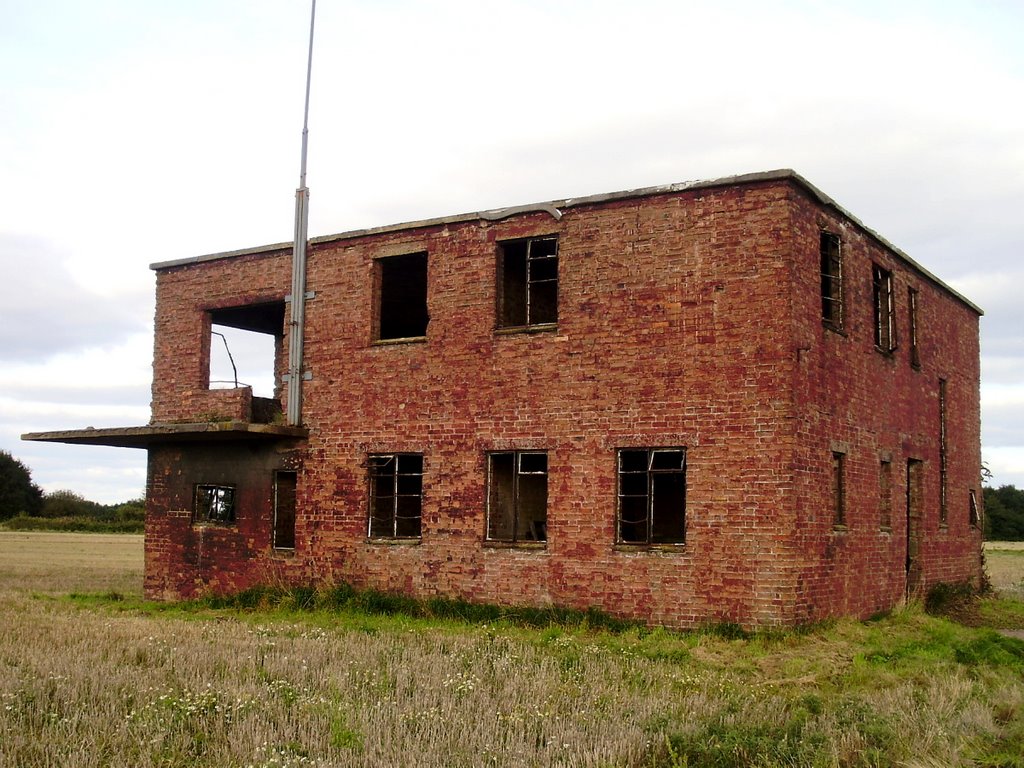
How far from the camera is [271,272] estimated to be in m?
19.1

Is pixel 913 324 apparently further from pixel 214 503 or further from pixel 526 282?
pixel 214 503

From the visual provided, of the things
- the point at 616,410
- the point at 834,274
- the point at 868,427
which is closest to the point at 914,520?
the point at 868,427

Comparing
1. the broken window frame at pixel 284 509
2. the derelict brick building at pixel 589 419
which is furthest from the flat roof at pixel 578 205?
the broken window frame at pixel 284 509

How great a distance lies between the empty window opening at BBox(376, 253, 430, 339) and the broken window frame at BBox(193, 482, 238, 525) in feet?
12.9

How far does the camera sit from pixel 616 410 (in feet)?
50.1

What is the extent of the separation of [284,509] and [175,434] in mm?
2426

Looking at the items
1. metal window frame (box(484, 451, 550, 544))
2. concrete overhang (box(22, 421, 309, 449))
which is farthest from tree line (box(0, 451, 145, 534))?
metal window frame (box(484, 451, 550, 544))

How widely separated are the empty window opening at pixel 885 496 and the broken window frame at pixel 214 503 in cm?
1072

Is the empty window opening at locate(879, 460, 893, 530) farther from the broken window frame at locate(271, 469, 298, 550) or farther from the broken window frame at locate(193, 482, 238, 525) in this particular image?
the broken window frame at locate(193, 482, 238, 525)

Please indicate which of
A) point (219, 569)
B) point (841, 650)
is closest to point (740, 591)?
point (841, 650)

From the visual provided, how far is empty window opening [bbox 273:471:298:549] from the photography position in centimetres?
1842

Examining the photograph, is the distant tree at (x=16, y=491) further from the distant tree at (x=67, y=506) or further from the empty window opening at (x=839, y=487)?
the empty window opening at (x=839, y=487)

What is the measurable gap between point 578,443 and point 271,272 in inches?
269

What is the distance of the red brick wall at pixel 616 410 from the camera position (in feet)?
47.1
